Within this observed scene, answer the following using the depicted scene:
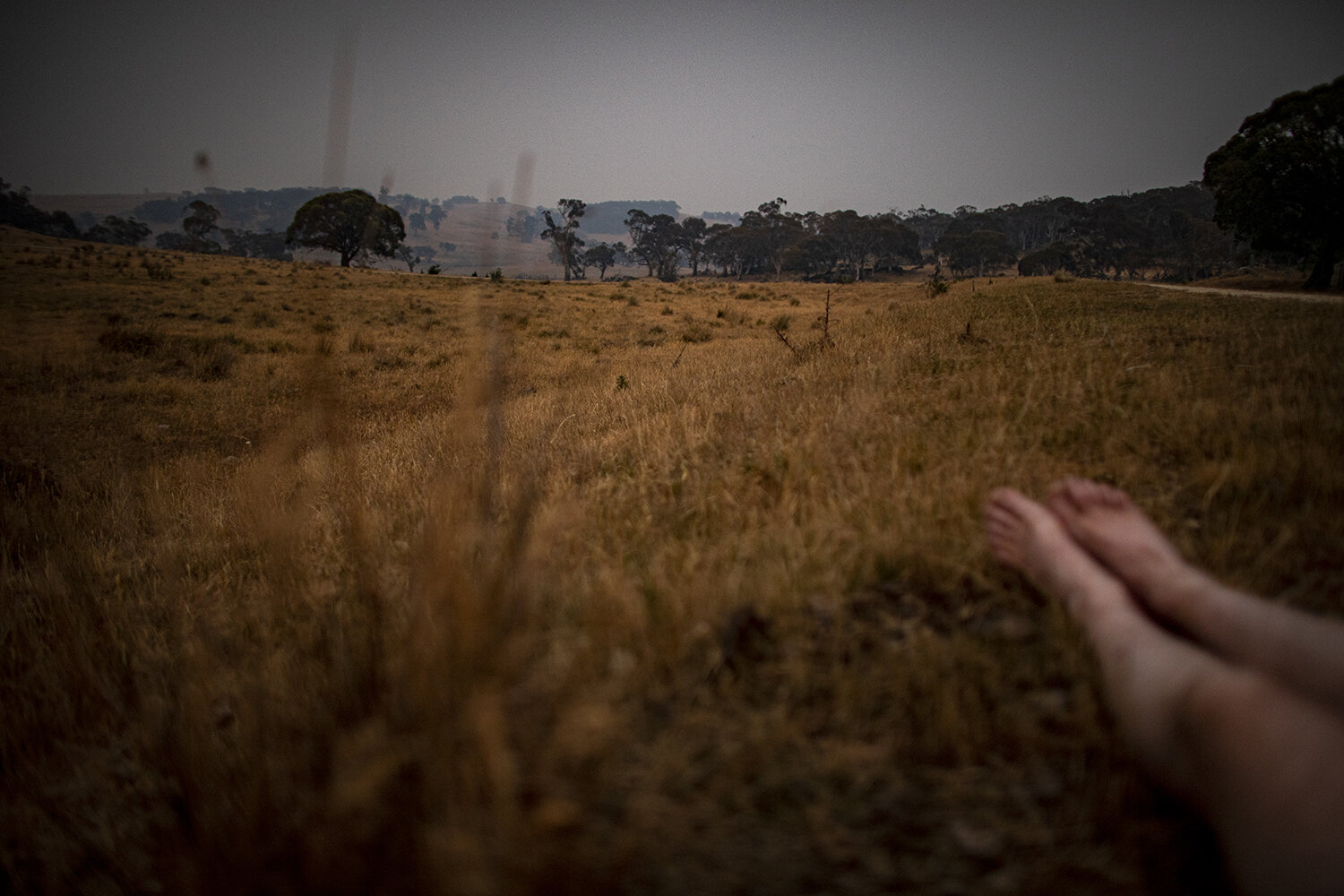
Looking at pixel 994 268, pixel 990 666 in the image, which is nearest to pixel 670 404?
pixel 990 666

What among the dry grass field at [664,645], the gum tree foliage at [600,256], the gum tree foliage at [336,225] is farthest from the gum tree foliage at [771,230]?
the dry grass field at [664,645]

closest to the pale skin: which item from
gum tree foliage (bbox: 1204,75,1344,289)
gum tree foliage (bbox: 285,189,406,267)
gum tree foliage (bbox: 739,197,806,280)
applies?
gum tree foliage (bbox: 1204,75,1344,289)

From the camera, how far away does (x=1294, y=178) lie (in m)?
15.4

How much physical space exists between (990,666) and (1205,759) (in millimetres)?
365

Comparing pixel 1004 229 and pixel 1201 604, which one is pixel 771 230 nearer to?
pixel 1004 229

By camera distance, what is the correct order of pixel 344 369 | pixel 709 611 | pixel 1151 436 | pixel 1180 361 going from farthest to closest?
1. pixel 344 369
2. pixel 1180 361
3. pixel 1151 436
4. pixel 709 611

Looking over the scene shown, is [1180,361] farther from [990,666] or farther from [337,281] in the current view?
[337,281]

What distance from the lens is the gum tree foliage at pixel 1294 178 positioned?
47.2 feet

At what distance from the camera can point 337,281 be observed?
2584 cm

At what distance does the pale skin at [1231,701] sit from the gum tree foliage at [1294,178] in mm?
20968

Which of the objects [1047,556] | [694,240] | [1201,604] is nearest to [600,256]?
[694,240]

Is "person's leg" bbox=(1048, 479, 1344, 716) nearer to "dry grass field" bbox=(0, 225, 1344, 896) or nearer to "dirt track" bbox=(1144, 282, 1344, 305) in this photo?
"dry grass field" bbox=(0, 225, 1344, 896)

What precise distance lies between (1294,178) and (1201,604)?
23541 millimetres

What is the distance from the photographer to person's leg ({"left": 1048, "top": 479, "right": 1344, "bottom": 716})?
1.01 m
